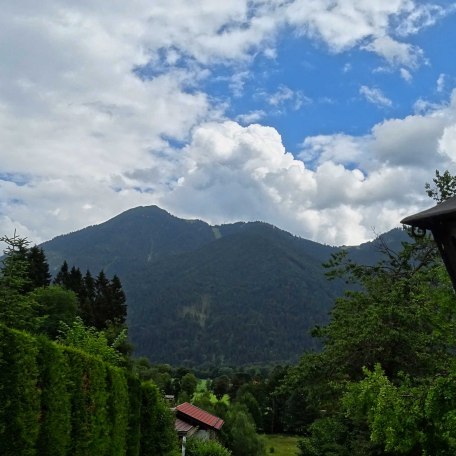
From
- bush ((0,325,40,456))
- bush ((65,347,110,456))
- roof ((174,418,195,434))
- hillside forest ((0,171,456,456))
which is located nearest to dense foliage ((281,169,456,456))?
hillside forest ((0,171,456,456))

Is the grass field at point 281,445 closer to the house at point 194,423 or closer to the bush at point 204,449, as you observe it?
the house at point 194,423

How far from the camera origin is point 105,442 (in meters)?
16.5

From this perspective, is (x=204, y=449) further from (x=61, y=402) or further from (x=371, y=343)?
(x=61, y=402)

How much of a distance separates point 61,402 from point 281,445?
270 feet

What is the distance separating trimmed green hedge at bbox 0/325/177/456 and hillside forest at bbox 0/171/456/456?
30mm

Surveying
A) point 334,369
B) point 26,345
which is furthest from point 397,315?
point 26,345

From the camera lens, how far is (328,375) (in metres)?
26.2

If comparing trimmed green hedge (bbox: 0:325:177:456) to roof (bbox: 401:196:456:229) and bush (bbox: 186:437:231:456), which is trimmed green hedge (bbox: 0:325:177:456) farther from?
bush (bbox: 186:437:231:456)

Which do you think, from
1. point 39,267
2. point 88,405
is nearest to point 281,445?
point 39,267

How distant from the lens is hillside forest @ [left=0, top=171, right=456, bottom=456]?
10.8 meters

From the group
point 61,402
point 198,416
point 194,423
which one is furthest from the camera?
point 198,416

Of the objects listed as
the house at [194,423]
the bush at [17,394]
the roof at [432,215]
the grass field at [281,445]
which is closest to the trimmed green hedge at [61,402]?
the bush at [17,394]

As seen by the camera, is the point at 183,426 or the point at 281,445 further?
the point at 281,445

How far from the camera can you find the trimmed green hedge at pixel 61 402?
10312mm
